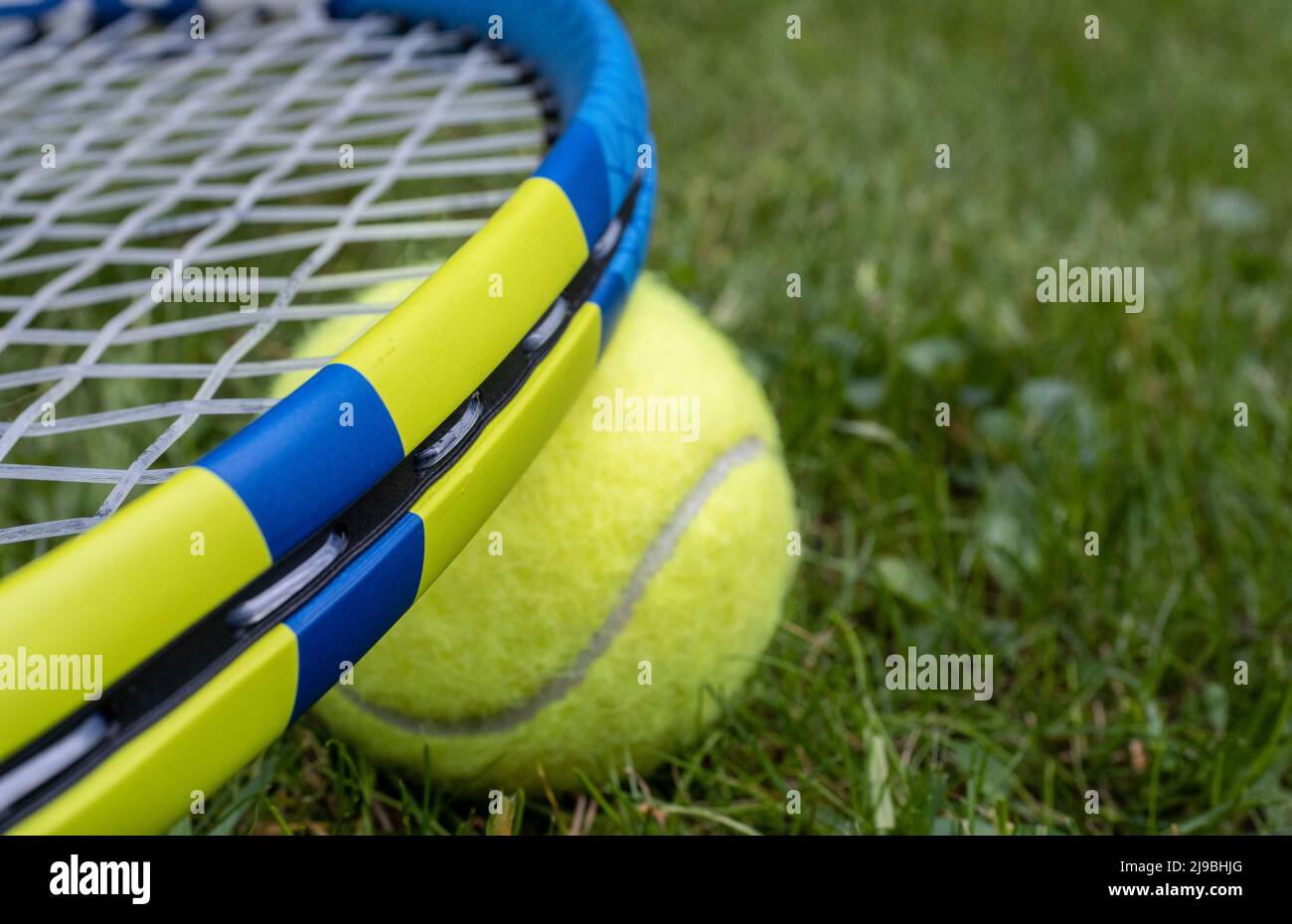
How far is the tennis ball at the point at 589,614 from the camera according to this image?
3.56 ft

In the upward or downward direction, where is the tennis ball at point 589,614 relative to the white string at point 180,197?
downward

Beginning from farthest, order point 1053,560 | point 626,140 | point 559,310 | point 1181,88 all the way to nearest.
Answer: point 1181,88, point 1053,560, point 626,140, point 559,310

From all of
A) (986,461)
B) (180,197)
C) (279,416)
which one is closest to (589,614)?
(279,416)

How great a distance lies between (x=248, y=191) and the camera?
124cm

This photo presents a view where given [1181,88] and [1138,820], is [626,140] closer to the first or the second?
[1138,820]

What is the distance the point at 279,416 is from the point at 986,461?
3.90 feet

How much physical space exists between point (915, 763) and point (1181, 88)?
250cm

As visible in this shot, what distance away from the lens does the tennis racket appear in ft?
1.95

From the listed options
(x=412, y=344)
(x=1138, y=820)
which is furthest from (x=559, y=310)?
(x=1138, y=820)

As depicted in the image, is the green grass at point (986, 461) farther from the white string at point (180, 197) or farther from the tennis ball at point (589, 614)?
the white string at point (180, 197)

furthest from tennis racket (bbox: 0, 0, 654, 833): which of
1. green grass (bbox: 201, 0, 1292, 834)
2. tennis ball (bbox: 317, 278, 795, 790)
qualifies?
green grass (bbox: 201, 0, 1292, 834)

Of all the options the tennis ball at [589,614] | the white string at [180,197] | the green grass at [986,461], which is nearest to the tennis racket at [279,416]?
the white string at [180,197]

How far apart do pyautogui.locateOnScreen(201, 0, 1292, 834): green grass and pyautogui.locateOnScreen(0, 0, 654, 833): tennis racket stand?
41cm

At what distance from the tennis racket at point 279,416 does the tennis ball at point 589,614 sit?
0.50ft
